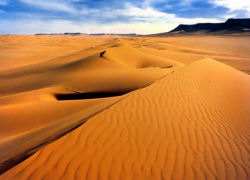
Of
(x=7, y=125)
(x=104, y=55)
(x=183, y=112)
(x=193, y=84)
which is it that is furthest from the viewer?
(x=104, y=55)

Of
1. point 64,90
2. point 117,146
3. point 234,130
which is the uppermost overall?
point 117,146

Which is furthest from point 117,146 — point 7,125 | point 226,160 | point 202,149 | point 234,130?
point 7,125

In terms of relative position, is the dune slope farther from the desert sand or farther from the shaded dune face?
the shaded dune face

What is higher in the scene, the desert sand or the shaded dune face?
the desert sand

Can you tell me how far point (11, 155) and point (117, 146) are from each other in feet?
6.44

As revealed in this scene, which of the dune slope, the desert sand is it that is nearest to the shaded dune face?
the desert sand

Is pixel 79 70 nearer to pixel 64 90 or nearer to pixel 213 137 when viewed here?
pixel 64 90

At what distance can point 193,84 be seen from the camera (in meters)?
6.77

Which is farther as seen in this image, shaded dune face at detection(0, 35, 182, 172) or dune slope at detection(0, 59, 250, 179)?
shaded dune face at detection(0, 35, 182, 172)

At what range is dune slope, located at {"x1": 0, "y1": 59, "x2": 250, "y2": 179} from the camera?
2686mm

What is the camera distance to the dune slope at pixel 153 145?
2.69 meters

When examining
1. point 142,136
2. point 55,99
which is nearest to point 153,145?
point 142,136

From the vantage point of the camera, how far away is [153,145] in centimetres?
325

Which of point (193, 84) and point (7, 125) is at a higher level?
point (193, 84)
